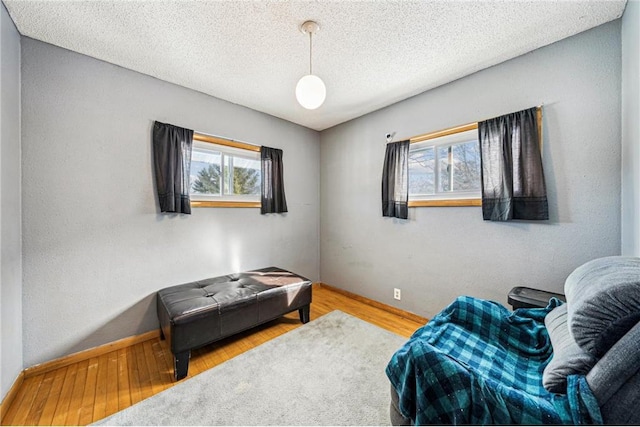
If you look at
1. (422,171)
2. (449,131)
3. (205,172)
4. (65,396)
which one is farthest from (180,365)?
(449,131)

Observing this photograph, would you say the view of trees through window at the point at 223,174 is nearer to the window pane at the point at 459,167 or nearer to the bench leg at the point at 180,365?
the bench leg at the point at 180,365

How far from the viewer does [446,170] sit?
2430 millimetres

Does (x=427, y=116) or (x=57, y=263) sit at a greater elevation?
(x=427, y=116)

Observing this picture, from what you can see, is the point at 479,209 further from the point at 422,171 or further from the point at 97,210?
the point at 97,210

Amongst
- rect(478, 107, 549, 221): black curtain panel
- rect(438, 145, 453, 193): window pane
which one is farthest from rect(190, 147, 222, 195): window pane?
rect(478, 107, 549, 221): black curtain panel

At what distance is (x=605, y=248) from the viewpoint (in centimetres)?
165

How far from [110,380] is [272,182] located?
229 cm

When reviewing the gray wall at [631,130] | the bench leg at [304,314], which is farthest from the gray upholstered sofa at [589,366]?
the bench leg at [304,314]

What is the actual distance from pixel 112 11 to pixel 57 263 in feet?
6.00

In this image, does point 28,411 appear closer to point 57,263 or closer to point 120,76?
point 57,263

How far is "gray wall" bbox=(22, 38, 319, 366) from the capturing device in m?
1.78

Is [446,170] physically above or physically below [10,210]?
above

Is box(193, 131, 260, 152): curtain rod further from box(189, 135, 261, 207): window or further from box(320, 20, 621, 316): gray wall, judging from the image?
box(320, 20, 621, 316): gray wall

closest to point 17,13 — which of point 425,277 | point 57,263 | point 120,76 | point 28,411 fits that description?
point 120,76
